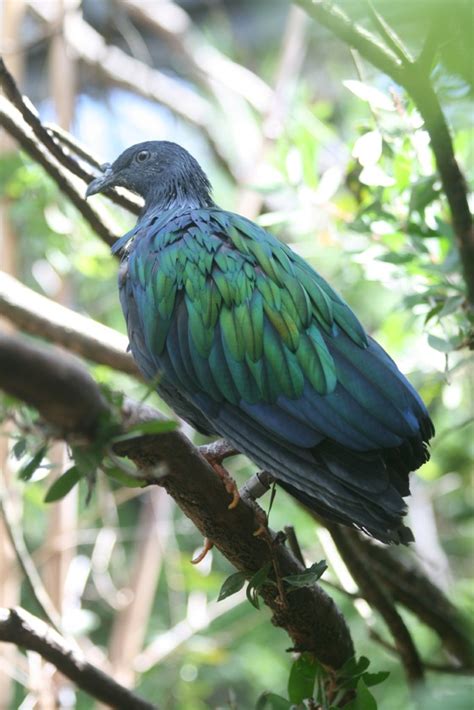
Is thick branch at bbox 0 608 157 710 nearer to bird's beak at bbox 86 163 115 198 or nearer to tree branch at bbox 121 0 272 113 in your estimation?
bird's beak at bbox 86 163 115 198

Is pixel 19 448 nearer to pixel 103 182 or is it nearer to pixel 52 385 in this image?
pixel 52 385

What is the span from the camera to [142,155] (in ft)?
13.0

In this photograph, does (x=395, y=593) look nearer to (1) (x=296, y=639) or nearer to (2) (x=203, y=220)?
(1) (x=296, y=639)

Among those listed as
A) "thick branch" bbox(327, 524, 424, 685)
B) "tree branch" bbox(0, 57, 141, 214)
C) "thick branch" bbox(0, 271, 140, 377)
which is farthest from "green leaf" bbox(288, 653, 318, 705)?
"tree branch" bbox(0, 57, 141, 214)

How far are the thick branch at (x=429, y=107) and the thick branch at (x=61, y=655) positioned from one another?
1.52 meters

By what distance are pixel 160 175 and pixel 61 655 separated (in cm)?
199

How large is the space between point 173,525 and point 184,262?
167 inches

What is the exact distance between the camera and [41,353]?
1.51 meters

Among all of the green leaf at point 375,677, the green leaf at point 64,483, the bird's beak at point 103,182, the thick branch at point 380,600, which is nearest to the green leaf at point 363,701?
the green leaf at point 375,677

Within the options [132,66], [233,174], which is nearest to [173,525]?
[233,174]

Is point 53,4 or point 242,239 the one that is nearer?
point 242,239

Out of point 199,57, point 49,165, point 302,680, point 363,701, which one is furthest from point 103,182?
point 199,57

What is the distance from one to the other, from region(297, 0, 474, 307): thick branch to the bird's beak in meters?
1.65

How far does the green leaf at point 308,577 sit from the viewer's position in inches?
97.1
